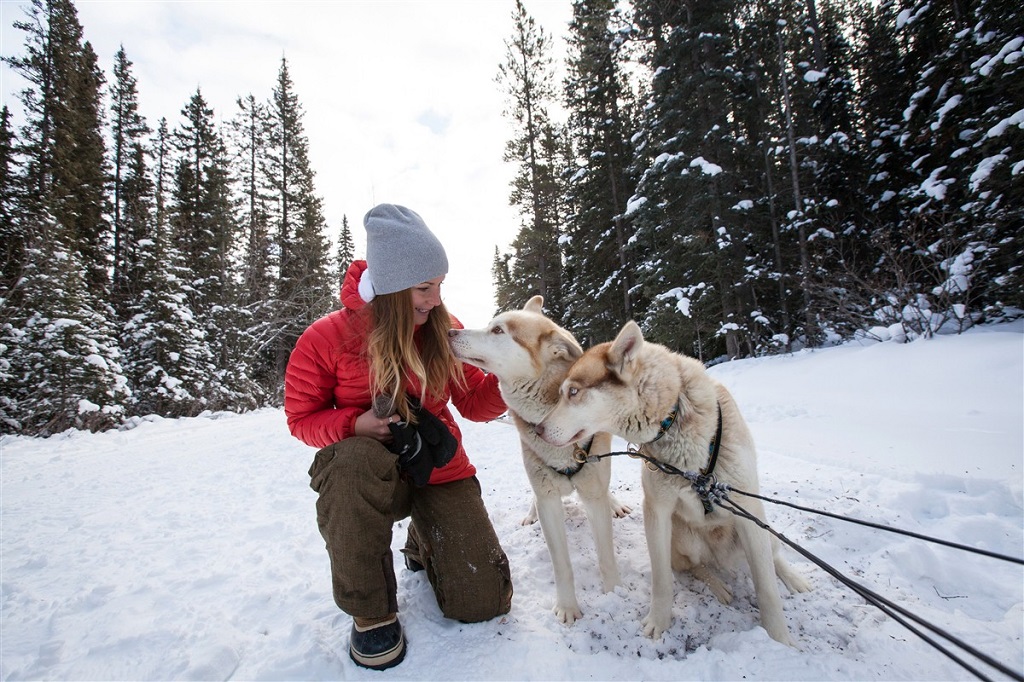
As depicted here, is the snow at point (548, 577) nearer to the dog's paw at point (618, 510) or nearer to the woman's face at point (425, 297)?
the dog's paw at point (618, 510)

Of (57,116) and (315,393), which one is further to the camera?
(57,116)

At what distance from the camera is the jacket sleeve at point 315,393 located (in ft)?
A: 7.38

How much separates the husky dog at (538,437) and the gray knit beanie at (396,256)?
0.48m

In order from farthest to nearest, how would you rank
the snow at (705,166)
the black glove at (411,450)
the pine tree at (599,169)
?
1. the pine tree at (599,169)
2. the snow at (705,166)
3. the black glove at (411,450)

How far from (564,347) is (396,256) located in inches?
44.7

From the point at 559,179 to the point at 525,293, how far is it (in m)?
6.79

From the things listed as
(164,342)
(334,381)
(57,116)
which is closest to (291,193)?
(57,116)

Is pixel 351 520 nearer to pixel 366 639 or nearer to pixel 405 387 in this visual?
pixel 366 639

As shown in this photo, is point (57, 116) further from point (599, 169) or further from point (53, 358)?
point (599, 169)

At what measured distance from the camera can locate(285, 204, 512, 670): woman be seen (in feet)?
6.53

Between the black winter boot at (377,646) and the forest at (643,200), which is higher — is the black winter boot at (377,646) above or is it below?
below

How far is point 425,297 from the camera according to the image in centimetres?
250

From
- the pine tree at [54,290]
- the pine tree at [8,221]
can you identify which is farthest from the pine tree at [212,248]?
the pine tree at [8,221]

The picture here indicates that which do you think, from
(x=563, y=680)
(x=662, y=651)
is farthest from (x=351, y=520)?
(x=662, y=651)
